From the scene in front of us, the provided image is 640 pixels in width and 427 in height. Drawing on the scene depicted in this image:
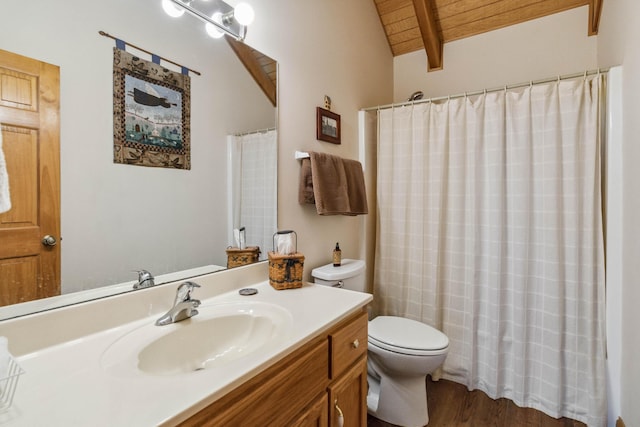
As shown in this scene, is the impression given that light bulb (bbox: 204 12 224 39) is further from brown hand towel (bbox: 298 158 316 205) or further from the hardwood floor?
the hardwood floor

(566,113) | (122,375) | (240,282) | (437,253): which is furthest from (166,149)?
(566,113)

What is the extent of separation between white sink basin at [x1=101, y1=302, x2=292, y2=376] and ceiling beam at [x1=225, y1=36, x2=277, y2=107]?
0.98m

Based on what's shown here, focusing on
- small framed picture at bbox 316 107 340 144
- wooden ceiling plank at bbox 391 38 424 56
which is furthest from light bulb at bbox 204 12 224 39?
wooden ceiling plank at bbox 391 38 424 56

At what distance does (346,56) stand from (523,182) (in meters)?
1.37

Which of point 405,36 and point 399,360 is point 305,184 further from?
point 405,36

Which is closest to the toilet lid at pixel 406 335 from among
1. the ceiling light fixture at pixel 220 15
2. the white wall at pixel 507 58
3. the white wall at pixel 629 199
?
the white wall at pixel 629 199

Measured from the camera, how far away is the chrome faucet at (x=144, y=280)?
1008 mm

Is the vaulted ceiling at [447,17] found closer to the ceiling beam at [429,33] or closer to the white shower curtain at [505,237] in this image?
the ceiling beam at [429,33]

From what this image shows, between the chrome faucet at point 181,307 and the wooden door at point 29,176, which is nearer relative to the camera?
the wooden door at point 29,176

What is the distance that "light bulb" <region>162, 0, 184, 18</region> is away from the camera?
3.53 feet

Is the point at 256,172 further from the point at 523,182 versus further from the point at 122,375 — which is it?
the point at 523,182

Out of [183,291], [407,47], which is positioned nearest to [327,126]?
[183,291]

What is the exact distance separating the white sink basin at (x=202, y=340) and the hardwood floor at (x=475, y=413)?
3.60 ft

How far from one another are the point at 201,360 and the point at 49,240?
0.54 meters
